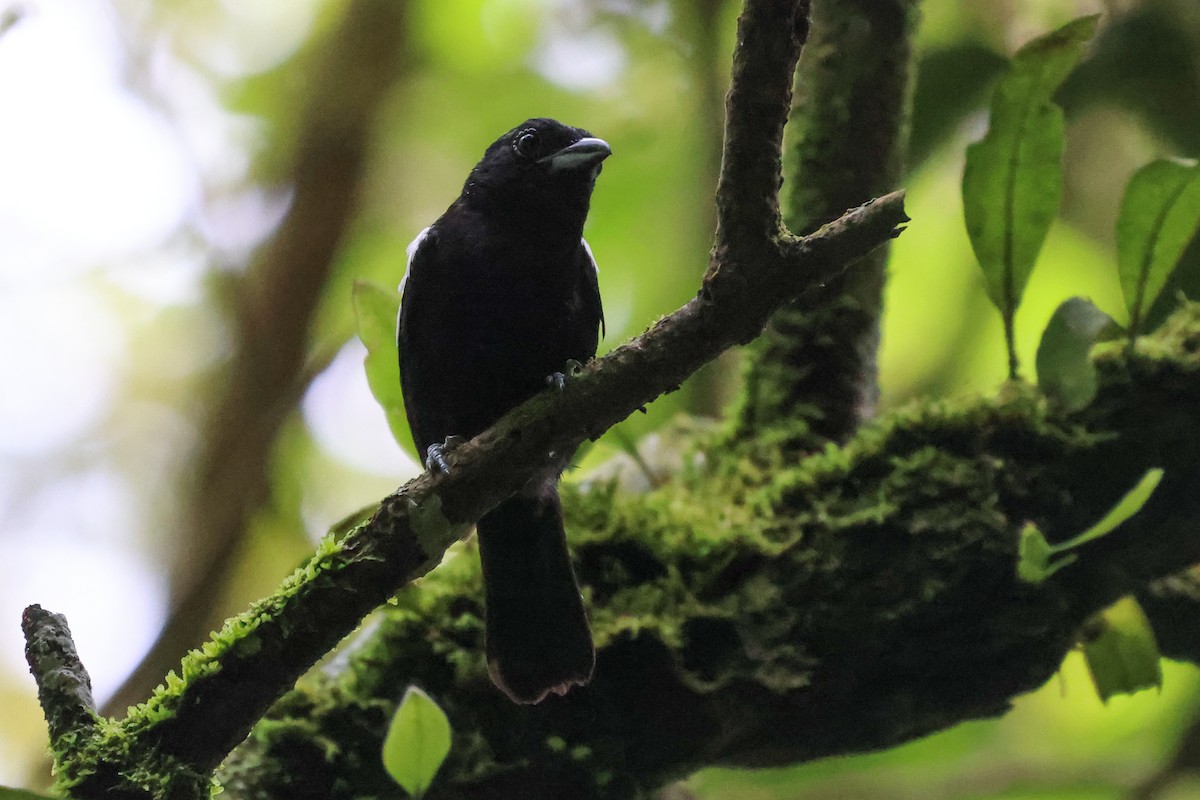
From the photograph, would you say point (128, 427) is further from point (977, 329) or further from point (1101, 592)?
point (1101, 592)

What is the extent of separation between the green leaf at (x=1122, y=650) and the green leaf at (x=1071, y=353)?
1.70 feet

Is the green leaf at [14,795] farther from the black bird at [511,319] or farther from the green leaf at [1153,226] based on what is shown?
the green leaf at [1153,226]

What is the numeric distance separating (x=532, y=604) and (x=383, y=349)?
0.83 meters

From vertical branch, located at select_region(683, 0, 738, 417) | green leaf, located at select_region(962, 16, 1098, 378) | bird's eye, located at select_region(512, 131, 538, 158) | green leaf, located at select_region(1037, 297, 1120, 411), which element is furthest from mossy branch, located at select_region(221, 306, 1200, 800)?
vertical branch, located at select_region(683, 0, 738, 417)

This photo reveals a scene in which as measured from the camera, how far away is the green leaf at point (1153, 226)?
222 centimetres

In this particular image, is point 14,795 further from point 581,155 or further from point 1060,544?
point 1060,544

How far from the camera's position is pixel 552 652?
76.2 inches

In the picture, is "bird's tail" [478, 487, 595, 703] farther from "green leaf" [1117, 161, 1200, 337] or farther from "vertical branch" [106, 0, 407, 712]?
"green leaf" [1117, 161, 1200, 337]

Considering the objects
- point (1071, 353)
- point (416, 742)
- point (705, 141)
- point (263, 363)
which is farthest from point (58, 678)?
point (705, 141)

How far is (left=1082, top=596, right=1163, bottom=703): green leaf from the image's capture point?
94.0 inches

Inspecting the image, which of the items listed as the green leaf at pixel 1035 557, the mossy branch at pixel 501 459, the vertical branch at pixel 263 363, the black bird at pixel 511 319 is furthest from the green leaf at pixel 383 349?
the green leaf at pixel 1035 557

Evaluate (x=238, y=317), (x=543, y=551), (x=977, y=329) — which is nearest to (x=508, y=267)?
(x=543, y=551)

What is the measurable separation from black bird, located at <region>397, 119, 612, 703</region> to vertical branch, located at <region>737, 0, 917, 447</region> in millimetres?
553

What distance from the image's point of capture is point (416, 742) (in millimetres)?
1765
